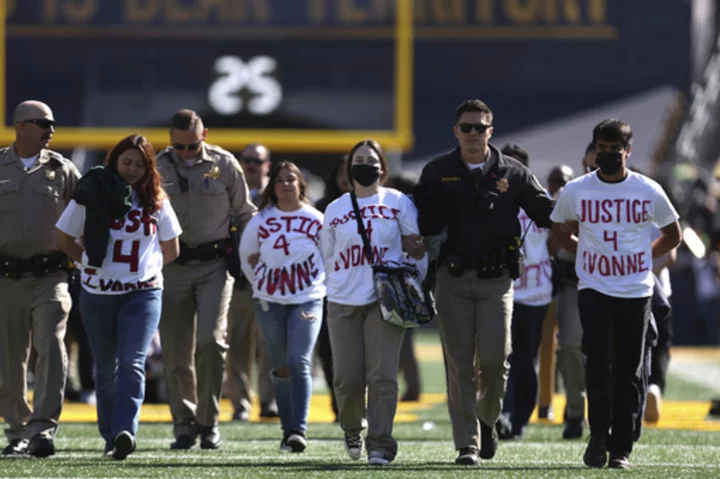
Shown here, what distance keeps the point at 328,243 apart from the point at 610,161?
166cm

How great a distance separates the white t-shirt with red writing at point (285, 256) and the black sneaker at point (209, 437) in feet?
2.82

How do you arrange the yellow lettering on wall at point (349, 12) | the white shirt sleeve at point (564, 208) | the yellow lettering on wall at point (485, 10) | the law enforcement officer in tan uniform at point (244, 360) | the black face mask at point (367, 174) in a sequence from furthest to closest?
1. the yellow lettering on wall at point (485, 10)
2. the yellow lettering on wall at point (349, 12)
3. the law enforcement officer in tan uniform at point (244, 360)
4. the black face mask at point (367, 174)
5. the white shirt sleeve at point (564, 208)

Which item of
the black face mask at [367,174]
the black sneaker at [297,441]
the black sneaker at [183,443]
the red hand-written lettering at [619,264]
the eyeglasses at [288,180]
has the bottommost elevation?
the black sneaker at [183,443]

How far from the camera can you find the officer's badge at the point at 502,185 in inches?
391

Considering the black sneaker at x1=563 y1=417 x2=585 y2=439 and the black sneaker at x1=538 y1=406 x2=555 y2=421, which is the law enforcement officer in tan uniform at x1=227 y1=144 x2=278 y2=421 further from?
the black sneaker at x1=563 y1=417 x2=585 y2=439

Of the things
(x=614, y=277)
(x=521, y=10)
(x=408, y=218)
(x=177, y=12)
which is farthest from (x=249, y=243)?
(x=521, y=10)

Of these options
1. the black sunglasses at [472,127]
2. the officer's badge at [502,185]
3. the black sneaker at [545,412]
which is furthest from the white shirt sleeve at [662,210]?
the black sneaker at [545,412]

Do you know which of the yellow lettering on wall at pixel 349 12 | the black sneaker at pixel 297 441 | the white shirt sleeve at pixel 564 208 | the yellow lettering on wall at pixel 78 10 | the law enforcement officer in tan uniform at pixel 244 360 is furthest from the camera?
the yellow lettering on wall at pixel 349 12

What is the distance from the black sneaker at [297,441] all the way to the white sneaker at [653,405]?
317 centimetres

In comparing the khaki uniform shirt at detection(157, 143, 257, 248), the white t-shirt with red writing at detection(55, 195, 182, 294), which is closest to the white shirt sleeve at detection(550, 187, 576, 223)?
the white t-shirt with red writing at detection(55, 195, 182, 294)

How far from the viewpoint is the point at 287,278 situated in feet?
36.3

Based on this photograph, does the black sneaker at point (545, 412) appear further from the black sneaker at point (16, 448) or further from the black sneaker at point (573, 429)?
the black sneaker at point (16, 448)

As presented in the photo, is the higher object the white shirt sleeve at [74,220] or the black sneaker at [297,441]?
the white shirt sleeve at [74,220]

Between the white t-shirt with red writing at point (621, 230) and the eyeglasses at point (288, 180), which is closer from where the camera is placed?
the white t-shirt with red writing at point (621, 230)
